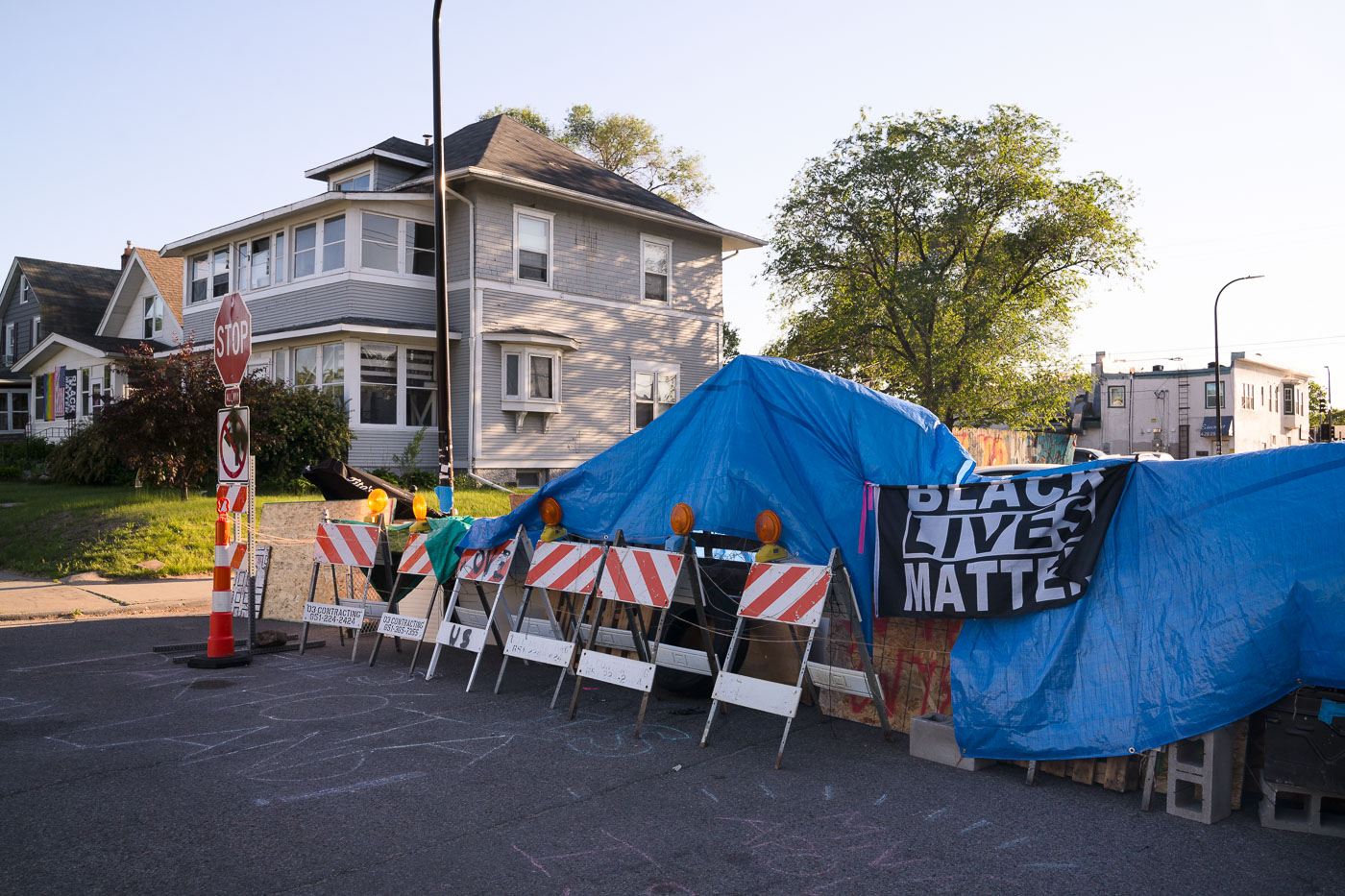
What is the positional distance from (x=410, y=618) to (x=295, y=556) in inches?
124

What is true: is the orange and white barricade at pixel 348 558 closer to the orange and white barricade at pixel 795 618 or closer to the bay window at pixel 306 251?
the orange and white barricade at pixel 795 618

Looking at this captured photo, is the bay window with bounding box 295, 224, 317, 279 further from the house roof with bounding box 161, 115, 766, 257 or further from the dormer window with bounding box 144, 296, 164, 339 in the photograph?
the dormer window with bounding box 144, 296, 164, 339

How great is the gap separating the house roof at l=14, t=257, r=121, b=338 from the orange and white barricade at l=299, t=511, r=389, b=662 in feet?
124

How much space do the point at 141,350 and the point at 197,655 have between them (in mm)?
12972

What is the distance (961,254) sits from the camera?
31.6 meters

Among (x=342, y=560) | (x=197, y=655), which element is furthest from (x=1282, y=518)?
(x=197, y=655)

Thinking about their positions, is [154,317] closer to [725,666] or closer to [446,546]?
[446,546]

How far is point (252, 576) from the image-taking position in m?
8.91

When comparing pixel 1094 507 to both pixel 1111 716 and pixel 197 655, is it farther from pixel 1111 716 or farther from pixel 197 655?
pixel 197 655

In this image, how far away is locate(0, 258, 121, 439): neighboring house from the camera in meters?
41.4

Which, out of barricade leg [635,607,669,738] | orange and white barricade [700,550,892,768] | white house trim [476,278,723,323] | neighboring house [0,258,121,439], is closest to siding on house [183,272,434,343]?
white house trim [476,278,723,323]

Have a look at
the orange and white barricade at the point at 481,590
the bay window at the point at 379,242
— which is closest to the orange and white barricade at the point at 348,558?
the orange and white barricade at the point at 481,590

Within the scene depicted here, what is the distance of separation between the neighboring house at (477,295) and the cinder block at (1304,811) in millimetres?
20204

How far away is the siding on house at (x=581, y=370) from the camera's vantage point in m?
24.0
